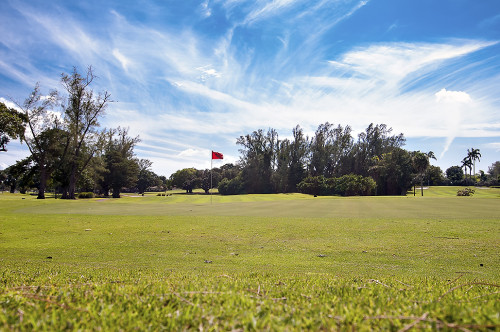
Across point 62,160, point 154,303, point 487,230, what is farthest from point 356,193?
point 154,303

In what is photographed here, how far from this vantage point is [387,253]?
7664mm

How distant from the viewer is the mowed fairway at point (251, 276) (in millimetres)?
2043

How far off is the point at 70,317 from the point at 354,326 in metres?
2.03

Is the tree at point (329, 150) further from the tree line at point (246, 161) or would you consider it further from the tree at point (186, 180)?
the tree at point (186, 180)

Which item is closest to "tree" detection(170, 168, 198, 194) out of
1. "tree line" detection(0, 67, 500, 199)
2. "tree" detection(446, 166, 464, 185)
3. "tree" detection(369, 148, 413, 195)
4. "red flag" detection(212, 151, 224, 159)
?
"tree line" detection(0, 67, 500, 199)

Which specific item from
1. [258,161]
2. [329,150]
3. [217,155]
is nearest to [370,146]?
[329,150]

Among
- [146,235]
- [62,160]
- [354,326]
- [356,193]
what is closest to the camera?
[354,326]

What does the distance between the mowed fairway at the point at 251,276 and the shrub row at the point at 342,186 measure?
4803 centimetres

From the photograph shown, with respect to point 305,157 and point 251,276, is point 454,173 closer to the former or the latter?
point 305,157

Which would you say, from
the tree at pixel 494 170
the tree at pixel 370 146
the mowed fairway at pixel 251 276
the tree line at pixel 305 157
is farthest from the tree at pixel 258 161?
the tree at pixel 494 170

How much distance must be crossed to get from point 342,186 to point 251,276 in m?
59.6

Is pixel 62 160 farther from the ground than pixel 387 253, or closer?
farther from the ground

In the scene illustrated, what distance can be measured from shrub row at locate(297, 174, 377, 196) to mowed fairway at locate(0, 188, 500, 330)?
48026 mm

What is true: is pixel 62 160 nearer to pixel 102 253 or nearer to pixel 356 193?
pixel 102 253
